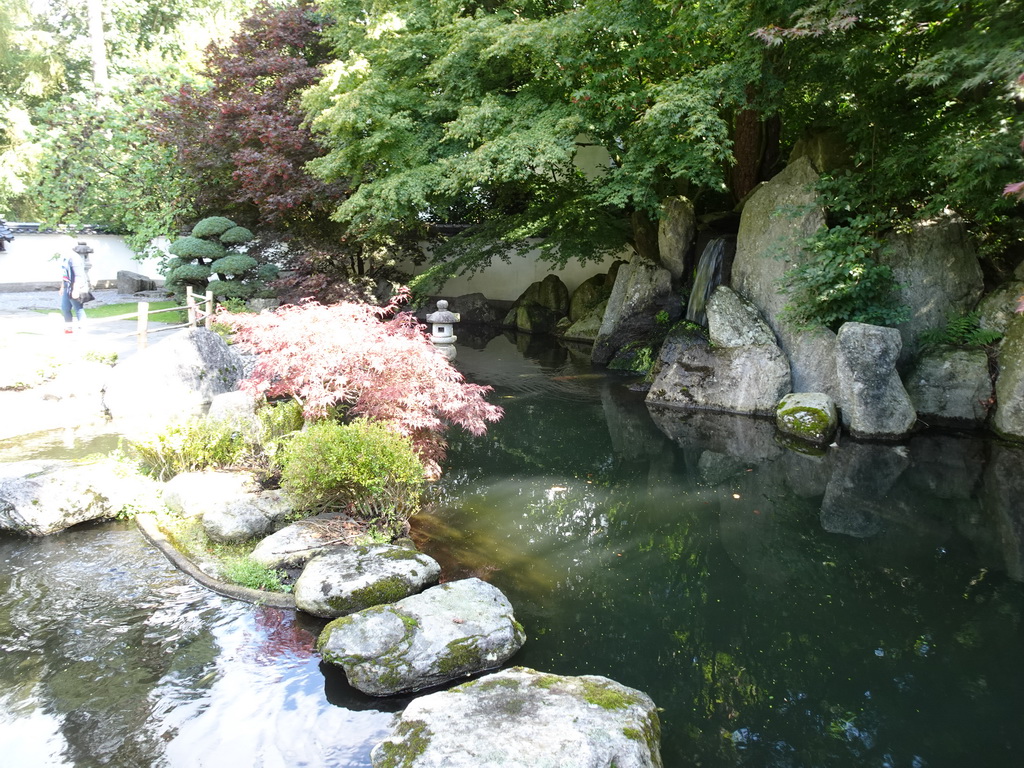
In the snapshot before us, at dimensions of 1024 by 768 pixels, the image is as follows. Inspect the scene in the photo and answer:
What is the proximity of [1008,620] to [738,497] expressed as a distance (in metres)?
2.70

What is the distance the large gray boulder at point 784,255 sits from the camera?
32.3 ft

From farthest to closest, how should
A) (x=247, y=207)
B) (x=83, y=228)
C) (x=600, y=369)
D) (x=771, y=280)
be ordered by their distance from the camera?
1. (x=83, y=228)
2. (x=247, y=207)
3. (x=600, y=369)
4. (x=771, y=280)

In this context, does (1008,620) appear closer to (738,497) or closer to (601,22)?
(738,497)

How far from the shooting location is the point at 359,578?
4914mm

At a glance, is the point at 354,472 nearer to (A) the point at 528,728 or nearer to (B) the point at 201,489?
(B) the point at 201,489

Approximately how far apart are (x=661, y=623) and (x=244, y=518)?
3.48m

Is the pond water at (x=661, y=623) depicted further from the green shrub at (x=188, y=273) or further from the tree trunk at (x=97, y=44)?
the tree trunk at (x=97, y=44)

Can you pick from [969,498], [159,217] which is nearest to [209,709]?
[969,498]

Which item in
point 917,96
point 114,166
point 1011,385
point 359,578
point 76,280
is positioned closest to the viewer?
point 359,578

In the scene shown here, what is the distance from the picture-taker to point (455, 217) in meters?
19.6

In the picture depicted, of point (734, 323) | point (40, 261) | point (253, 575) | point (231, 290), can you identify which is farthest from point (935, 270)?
point (40, 261)

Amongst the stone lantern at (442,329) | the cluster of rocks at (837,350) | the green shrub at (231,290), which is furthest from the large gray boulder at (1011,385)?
the green shrub at (231,290)

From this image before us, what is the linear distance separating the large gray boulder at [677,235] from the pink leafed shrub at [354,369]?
7561mm

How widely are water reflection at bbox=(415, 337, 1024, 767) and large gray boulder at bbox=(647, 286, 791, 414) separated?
0.91 meters
